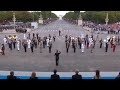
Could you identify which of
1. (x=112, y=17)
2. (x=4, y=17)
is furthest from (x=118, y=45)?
(x=4, y=17)

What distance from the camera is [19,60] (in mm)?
24859

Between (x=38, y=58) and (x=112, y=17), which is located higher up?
(x=112, y=17)

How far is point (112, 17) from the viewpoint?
8600 centimetres

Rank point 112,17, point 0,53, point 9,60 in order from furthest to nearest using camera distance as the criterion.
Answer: point 112,17 < point 0,53 < point 9,60

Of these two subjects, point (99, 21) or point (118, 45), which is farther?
point (99, 21)
